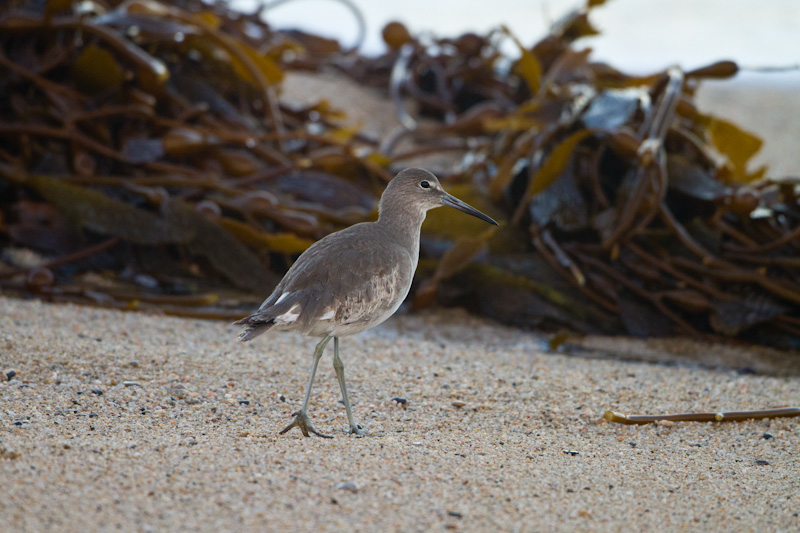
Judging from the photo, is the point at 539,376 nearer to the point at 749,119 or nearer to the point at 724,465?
the point at 724,465

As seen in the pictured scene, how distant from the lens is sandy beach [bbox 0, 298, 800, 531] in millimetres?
1949

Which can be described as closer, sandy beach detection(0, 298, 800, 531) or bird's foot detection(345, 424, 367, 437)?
sandy beach detection(0, 298, 800, 531)

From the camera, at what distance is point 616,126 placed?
4430 mm

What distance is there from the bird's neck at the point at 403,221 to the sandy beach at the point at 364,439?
0.56 m

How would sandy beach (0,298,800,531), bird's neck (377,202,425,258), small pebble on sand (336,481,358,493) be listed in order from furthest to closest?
bird's neck (377,202,425,258), small pebble on sand (336,481,358,493), sandy beach (0,298,800,531)

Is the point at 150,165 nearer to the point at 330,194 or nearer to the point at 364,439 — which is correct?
the point at 330,194

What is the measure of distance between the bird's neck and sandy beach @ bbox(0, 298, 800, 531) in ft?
1.84

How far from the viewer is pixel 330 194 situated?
15.3ft

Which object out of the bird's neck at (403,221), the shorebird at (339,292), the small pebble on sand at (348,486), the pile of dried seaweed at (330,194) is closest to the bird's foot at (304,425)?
the shorebird at (339,292)

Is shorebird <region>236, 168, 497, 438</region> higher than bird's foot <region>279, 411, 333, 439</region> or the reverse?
higher

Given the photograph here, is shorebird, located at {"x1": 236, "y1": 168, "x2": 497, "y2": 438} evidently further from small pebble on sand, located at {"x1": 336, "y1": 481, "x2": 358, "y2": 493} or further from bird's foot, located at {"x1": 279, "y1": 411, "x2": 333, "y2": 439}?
small pebble on sand, located at {"x1": 336, "y1": 481, "x2": 358, "y2": 493}

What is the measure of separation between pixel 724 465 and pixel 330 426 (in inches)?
49.7

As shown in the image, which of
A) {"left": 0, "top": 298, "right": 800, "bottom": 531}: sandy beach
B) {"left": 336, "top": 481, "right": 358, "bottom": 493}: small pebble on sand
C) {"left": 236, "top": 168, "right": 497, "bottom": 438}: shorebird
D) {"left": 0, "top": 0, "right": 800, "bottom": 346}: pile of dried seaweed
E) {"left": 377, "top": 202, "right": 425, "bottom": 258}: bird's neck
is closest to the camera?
{"left": 0, "top": 298, "right": 800, "bottom": 531}: sandy beach

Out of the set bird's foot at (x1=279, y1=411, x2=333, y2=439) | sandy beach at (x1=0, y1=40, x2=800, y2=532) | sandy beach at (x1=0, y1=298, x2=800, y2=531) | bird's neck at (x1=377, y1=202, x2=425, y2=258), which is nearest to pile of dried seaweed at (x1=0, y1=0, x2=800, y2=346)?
sandy beach at (x1=0, y1=40, x2=800, y2=532)
